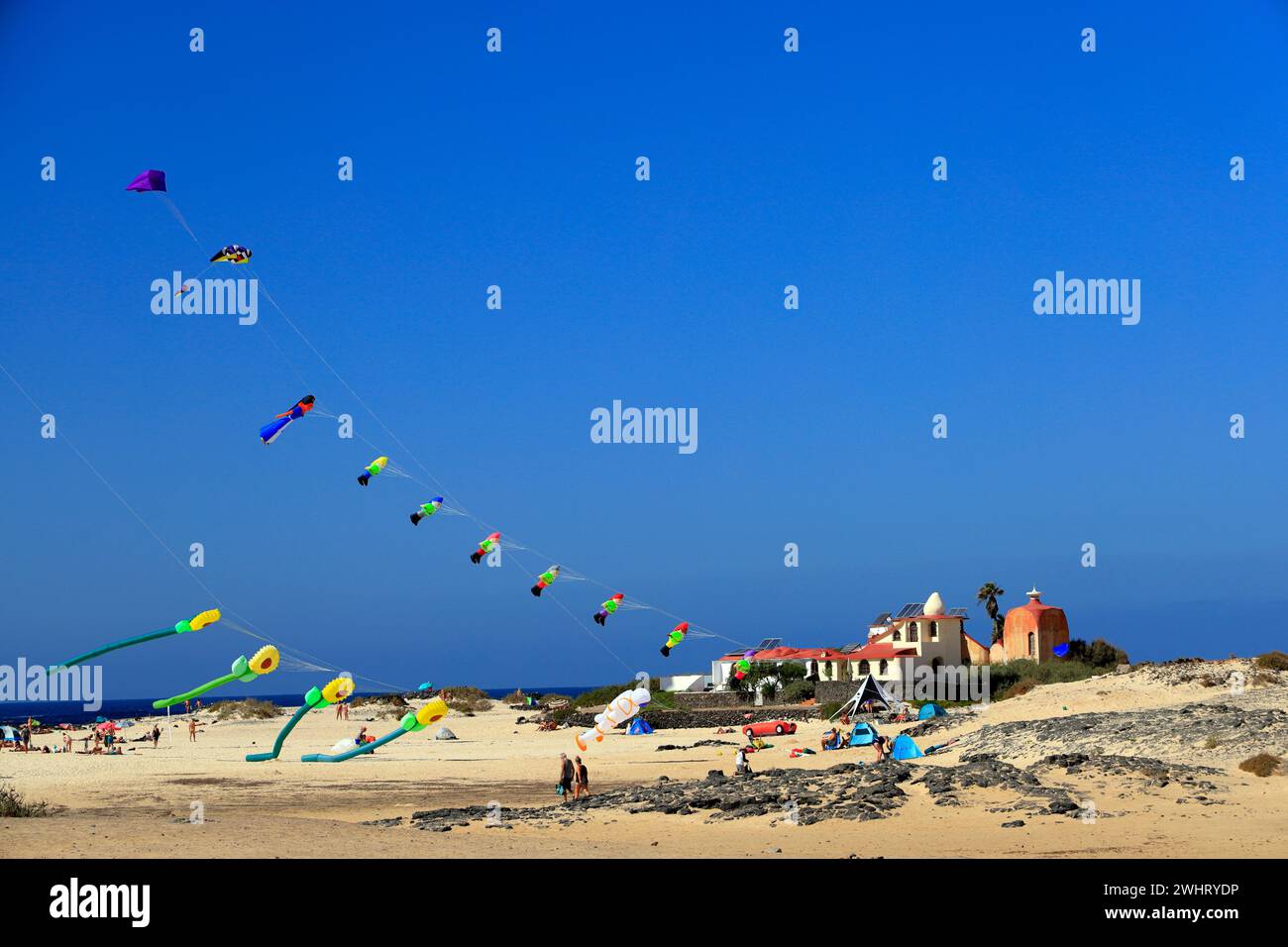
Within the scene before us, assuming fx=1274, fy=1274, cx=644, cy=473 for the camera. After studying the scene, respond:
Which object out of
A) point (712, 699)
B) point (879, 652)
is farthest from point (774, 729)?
point (879, 652)

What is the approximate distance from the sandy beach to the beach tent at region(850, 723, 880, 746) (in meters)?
1.38

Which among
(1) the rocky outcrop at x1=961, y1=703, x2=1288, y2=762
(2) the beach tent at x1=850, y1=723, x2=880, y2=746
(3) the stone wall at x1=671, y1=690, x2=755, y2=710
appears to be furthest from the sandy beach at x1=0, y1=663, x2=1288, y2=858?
(3) the stone wall at x1=671, y1=690, x2=755, y2=710

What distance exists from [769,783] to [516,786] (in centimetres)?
872

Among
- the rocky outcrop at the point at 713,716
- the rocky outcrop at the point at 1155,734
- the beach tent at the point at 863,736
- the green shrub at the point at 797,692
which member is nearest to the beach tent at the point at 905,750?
the rocky outcrop at the point at 1155,734

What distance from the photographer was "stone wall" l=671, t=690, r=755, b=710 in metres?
59.2

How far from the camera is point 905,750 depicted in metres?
31.4

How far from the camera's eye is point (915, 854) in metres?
18.0

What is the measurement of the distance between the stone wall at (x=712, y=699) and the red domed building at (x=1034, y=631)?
43.7 feet

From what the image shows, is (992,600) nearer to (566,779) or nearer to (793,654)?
(793,654)

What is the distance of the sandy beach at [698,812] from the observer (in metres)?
18.4

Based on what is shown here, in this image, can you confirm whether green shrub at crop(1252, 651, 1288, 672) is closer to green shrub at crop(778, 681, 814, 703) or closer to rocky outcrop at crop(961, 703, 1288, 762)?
rocky outcrop at crop(961, 703, 1288, 762)
